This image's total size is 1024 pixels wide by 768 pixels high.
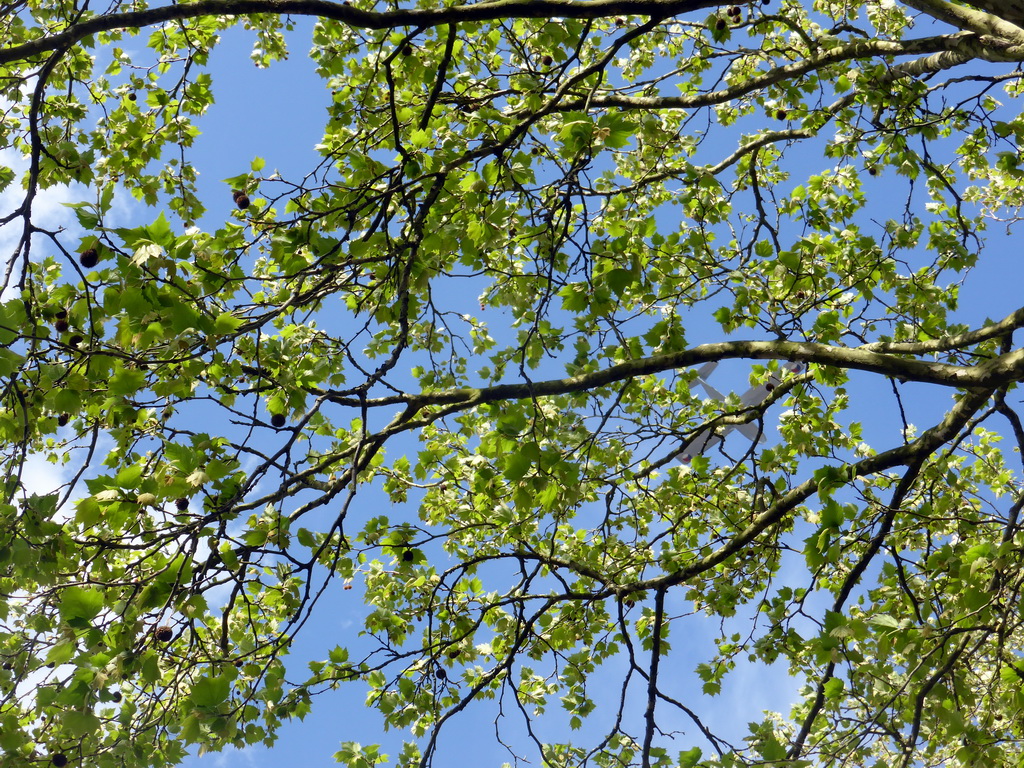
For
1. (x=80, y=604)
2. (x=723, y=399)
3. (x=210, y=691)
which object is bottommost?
(x=210, y=691)

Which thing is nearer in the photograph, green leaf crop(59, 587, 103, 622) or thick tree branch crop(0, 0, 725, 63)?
green leaf crop(59, 587, 103, 622)

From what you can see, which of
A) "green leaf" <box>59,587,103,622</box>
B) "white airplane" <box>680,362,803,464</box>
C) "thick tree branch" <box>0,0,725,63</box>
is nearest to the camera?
"green leaf" <box>59,587,103,622</box>

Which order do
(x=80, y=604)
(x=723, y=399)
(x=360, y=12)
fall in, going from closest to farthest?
(x=80, y=604)
(x=360, y=12)
(x=723, y=399)

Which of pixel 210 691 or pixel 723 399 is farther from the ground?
pixel 723 399

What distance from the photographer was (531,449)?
3.34m

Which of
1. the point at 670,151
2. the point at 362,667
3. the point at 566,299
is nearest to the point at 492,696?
the point at 362,667

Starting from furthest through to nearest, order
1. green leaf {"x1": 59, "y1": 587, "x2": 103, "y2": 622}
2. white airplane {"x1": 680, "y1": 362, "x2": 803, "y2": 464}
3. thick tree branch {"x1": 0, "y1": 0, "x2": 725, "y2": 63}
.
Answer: white airplane {"x1": 680, "y1": 362, "x2": 803, "y2": 464}
thick tree branch {"x1": 0, "y1": 0, "x2": 725, "y2": 63}
green leaf {"x1": 59, "y1": 587, "x2": 103, "y2": 622}

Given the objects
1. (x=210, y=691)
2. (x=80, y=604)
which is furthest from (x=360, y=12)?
(x=210, y=691)

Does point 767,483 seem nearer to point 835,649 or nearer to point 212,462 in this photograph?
point 835,649

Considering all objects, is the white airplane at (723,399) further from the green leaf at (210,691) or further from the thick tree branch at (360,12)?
the green leaf at (210,691)

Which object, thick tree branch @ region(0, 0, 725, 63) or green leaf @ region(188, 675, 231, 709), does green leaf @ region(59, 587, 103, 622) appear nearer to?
green leaf @ region(188, 675, 231, 709)

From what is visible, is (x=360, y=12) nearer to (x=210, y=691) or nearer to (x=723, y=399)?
(x=210, y=691)

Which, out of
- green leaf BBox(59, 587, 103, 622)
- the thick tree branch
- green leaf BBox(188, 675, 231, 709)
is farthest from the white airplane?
green leaf BBox(59, 587, 103, 622)

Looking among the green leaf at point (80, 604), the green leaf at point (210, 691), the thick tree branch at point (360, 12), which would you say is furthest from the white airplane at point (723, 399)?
the green leaf at point (80, 604)
